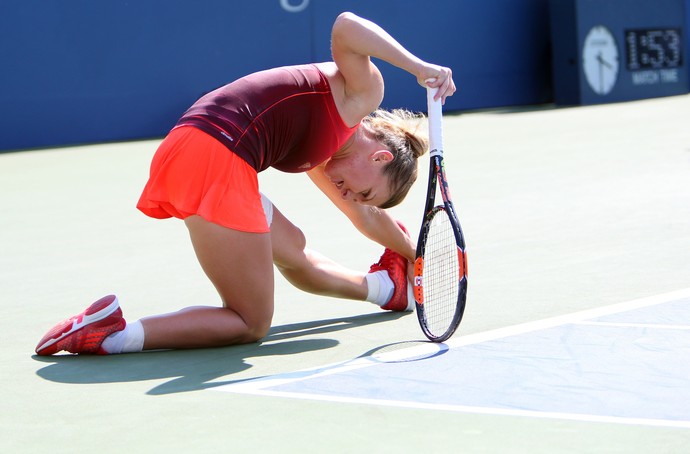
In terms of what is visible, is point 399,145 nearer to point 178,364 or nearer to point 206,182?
point 206,182

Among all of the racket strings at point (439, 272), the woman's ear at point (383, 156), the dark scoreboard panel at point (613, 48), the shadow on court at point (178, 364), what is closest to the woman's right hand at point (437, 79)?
the woman's ear at point (383, 156)

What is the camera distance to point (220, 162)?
379 cm

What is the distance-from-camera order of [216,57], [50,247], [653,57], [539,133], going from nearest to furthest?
[50,247]
[539,133]
[216,57]
[653,57]

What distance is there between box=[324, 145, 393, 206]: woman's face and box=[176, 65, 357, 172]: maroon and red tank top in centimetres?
7

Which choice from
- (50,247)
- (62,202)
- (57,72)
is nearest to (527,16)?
(57,72)

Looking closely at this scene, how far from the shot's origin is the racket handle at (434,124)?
3.68m

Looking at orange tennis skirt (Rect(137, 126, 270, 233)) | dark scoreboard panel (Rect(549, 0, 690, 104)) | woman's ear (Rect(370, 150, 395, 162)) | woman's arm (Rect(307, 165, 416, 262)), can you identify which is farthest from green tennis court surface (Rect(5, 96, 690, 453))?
dark scoreboard panel (Rect(549, 0, 690, 104))

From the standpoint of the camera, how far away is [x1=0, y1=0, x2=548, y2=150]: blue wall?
14164 millimetres

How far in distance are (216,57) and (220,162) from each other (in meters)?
12.0

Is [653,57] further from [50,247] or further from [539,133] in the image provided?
[50,247]

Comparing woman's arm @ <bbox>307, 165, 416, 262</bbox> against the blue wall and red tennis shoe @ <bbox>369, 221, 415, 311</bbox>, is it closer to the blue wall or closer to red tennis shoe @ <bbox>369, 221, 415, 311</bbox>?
red tennis shoe @ <bbox>369, 221, 415, 311</bbox>

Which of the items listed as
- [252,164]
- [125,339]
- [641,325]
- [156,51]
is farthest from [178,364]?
[156,51]

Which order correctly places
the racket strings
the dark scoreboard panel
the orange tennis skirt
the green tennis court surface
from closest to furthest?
the green tennis court surface, the orange tennis skirt, the racket strings, the dark scoreboard panel

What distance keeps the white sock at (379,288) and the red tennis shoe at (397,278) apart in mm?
14
